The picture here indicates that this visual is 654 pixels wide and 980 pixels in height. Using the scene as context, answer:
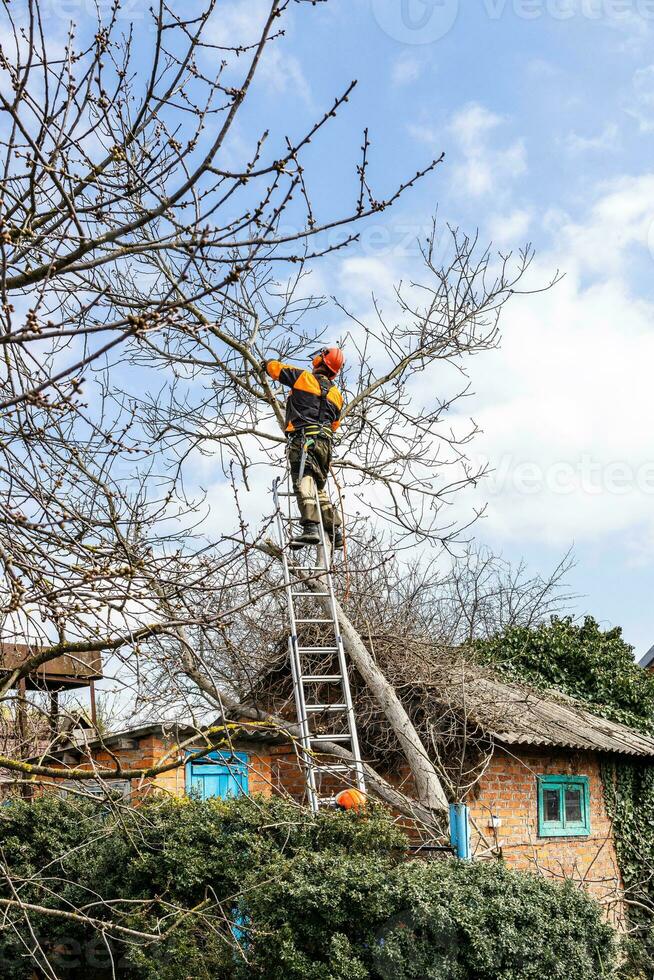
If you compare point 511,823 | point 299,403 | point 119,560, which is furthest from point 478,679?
point 119,560

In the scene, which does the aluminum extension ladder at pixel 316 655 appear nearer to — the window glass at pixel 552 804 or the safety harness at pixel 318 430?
the safety harness at pixel 318 430

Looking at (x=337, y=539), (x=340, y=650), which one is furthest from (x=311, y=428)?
(x=340, y=650)

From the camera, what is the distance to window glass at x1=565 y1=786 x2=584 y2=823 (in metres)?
12.7

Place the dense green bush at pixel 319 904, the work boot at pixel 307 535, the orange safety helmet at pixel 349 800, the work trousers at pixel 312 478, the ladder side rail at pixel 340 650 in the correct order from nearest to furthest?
the dense green bush at pixel 319 904
the orange safety helmet at pixel 349 800
the ladder side rail at pixel 340 650
the work boot at pixel 307 535
the work trousers at pixel 312 478

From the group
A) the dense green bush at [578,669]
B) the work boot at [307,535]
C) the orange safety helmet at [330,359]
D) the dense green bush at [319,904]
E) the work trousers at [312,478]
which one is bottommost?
the dense green bush at [319,904]

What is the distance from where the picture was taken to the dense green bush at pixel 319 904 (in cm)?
637

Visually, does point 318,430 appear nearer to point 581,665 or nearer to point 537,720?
point 537,720

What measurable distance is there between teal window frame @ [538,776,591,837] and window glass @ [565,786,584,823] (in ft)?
0.07

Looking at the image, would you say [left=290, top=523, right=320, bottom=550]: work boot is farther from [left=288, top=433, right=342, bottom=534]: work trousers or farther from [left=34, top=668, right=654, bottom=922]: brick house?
[left=34, top=668, right=654, bottom=922]: brick house

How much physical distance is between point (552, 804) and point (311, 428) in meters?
6.16

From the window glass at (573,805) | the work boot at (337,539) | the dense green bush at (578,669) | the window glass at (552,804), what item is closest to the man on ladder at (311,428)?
the work boot at (337,539)

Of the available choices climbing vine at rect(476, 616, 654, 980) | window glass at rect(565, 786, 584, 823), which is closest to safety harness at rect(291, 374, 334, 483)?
climbing vine at rect(476, 616, 654, 980)

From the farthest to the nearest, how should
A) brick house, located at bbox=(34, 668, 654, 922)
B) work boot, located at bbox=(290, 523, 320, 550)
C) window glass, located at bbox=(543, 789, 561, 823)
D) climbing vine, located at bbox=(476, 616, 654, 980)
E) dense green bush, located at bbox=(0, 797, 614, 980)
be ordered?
climbing vine, located at bbox=(476, 616, 654, 980) < window glass, located at bbox=(543, 789, 561, 823) < brick house, located at bbox=(34, 668, 654, 922) < work boot, located at bbox=(290, 523, 320, 550) < dense green bush, located at bbox=(0, 797, 614, 980)

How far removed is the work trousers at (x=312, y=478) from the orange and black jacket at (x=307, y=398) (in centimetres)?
19
